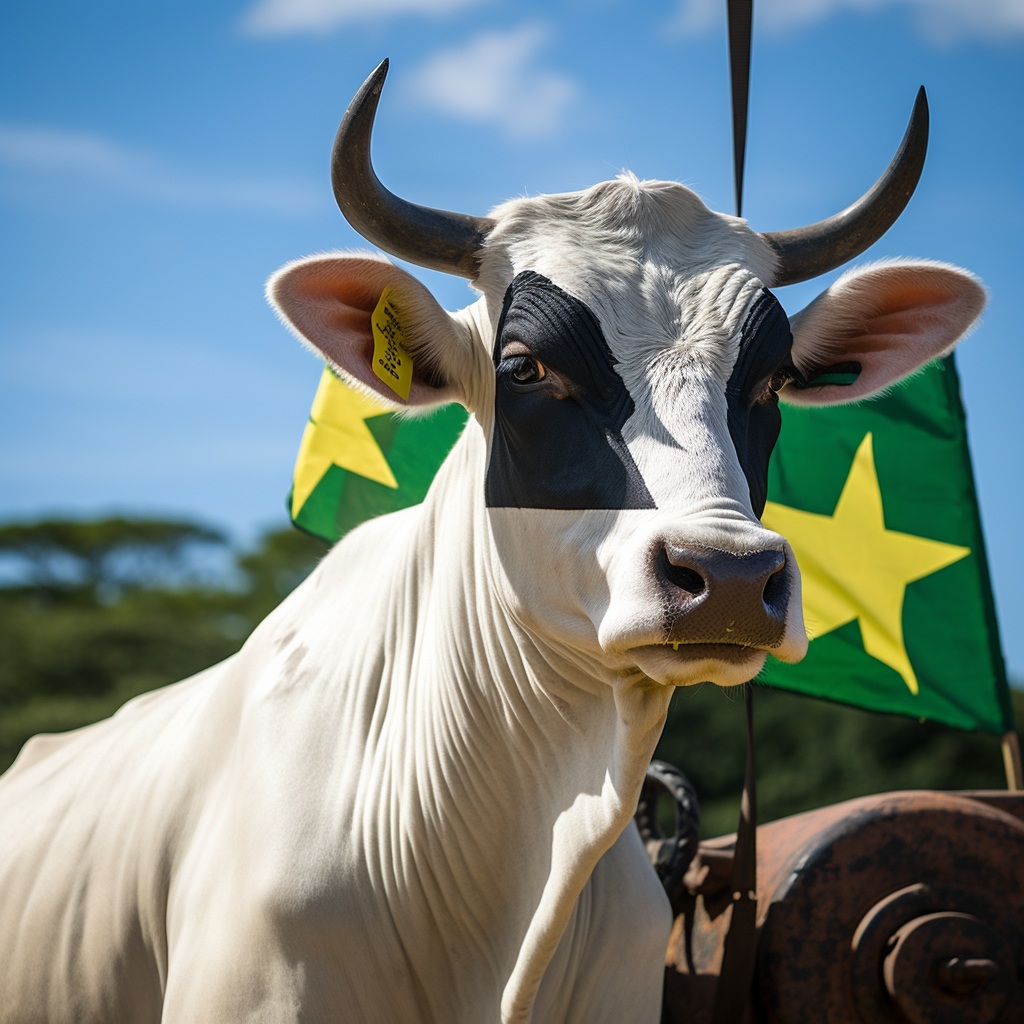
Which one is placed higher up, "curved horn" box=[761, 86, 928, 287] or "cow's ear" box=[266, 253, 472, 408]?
"curved horn" box=[761, 86, 928, 287]

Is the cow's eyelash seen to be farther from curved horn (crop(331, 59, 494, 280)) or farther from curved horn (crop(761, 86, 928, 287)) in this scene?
curved horn (crop(761, 86, 928, 287))

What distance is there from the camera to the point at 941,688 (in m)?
4.74

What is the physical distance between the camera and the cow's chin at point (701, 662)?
2.19 meters

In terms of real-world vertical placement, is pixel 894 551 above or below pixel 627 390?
above

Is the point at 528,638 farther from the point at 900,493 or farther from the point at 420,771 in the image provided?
the point at 900,493

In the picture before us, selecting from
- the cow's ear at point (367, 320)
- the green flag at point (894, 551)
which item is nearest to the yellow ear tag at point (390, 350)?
the cow's ear at point (367, 320)

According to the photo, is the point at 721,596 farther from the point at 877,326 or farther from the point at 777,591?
the point at 877,326

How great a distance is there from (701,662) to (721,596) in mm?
159

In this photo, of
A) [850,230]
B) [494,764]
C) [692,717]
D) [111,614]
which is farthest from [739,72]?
[111,614]

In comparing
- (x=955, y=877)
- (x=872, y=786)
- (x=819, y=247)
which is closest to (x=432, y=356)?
(x=819, y=247)

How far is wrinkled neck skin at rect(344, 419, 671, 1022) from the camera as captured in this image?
266 centimetres

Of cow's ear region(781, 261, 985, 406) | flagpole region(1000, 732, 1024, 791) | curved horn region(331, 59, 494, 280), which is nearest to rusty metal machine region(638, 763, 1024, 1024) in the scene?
flagpole region(1000, 732, 1024, 791)

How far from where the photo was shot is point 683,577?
2.17 m

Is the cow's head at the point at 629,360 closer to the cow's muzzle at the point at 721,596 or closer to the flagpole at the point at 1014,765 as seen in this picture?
the cow's muzzle at the point at 721,596
